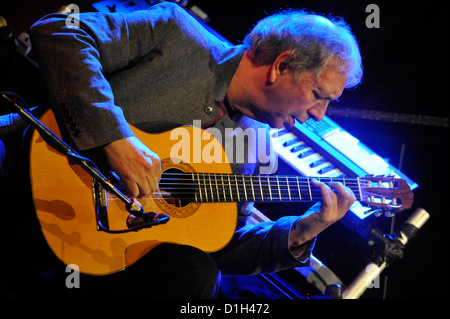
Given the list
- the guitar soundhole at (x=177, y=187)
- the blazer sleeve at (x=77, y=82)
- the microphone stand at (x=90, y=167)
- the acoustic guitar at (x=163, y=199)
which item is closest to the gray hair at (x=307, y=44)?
the acoustic guitar at (x=163, y=199)

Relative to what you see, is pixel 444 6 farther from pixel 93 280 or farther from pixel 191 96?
pixel 93 280

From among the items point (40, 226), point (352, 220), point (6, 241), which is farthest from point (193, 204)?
point (352, 220)

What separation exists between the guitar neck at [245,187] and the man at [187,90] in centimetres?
10

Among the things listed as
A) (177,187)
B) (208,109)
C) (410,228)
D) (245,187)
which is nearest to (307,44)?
(208,109)

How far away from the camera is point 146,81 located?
1.83 metres

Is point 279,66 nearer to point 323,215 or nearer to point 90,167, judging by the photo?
point 323,215

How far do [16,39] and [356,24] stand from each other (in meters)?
2.25

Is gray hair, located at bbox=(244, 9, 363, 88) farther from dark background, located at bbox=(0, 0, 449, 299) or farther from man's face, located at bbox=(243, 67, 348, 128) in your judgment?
dark background, located at bbox=(0, 0, 449, 299)

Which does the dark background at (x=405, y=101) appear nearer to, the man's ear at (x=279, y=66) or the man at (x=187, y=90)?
the man at (x=187, y=90)

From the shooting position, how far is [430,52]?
3.13 m

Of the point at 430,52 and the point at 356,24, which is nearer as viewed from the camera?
the point at 356,24

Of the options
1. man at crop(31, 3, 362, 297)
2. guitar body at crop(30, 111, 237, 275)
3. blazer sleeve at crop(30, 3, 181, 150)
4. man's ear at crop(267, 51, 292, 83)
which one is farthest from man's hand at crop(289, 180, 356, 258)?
blazer sleeve at crop(30, 3, 181, 150)

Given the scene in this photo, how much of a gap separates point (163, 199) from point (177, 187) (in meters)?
0.09

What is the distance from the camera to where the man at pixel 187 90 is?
148cm
